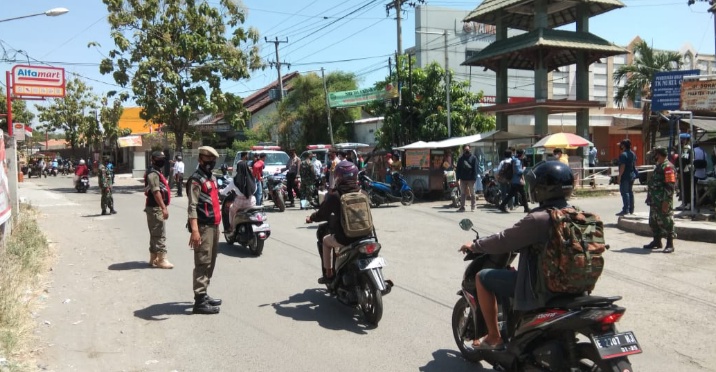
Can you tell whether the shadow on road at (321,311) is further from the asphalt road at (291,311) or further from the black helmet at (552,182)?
the black helmet at (552,182)

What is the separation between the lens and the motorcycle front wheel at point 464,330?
4.68 meters

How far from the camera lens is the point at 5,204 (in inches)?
368

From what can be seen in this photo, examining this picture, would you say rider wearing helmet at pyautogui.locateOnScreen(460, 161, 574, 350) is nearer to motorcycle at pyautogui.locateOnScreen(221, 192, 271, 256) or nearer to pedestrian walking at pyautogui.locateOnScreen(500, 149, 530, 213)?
motorcycle at pyautogui.locateOnScreen(221, 192, 271, 256)

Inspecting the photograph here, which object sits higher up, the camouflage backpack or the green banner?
the green banner

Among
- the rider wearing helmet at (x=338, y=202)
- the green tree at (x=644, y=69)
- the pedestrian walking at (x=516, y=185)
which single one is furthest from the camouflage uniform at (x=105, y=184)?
the green tree at (x=644, y=69)

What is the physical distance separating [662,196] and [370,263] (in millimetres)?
5944

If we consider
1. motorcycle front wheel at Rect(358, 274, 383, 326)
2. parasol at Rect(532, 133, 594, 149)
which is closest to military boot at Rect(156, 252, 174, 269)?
motorcycle front wheel at Rect(358, 274, 383, 326)

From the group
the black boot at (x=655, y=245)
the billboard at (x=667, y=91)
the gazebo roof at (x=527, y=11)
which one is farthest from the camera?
the gazebo roof at (x=527, y=11)

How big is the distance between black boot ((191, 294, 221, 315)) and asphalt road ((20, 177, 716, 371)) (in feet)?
0.29

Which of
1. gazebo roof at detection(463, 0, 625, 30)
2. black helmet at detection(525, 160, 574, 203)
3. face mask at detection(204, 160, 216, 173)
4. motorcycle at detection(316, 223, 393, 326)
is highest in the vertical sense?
gazebo roof at detection(463, 0, 625, 30)

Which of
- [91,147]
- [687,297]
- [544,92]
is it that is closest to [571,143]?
[544,92]

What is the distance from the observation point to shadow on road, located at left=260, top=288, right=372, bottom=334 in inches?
237

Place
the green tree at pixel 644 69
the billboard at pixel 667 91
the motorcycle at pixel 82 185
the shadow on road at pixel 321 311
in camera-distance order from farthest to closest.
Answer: the green tree at pixel 644 69
the motorcycle at pixel 82 185
the billboard at pixel 667 91
the shadow on road at pixel 321 311

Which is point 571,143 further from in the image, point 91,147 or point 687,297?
point 91,147
